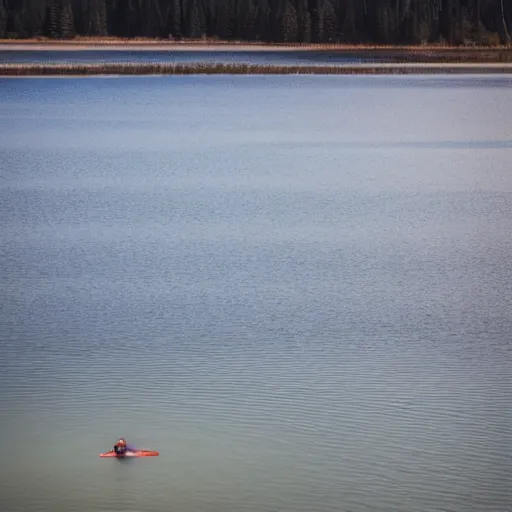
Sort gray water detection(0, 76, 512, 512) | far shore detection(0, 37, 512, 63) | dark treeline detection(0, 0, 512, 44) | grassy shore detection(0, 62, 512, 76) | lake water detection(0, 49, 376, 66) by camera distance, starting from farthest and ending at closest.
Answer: dark treeline detection(0, 0, 512, 44) < far shore detection(0, 37, 512, 63) < lake water detection(0, 49, 376, 66) < grassy shore detection(0, 62, 512, 76) < gray water detection(0, 76, 512, 512)

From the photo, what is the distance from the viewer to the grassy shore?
168 ft

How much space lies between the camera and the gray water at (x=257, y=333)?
6867 mm

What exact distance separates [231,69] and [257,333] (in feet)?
144

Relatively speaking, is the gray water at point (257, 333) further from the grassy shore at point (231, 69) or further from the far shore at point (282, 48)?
the far shore at point (282, 48)

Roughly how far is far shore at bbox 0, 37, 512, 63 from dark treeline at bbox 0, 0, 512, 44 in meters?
1.95

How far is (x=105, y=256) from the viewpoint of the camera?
1259 centimetres

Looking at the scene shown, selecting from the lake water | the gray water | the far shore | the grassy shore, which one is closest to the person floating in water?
the gray water

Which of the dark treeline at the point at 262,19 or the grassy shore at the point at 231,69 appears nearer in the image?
the grassy shore at the point at 231,69

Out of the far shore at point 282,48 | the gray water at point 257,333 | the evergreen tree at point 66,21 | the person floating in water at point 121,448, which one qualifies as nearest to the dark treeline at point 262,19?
the evergreen tree at point 66,21

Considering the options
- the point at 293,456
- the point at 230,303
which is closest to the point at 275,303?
the point at 230,303

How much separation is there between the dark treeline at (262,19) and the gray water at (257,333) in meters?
66.6

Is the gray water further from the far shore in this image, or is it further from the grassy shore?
the far shore

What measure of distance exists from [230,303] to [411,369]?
87.2 inches

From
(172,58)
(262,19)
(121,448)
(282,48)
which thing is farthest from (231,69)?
(121,448)
